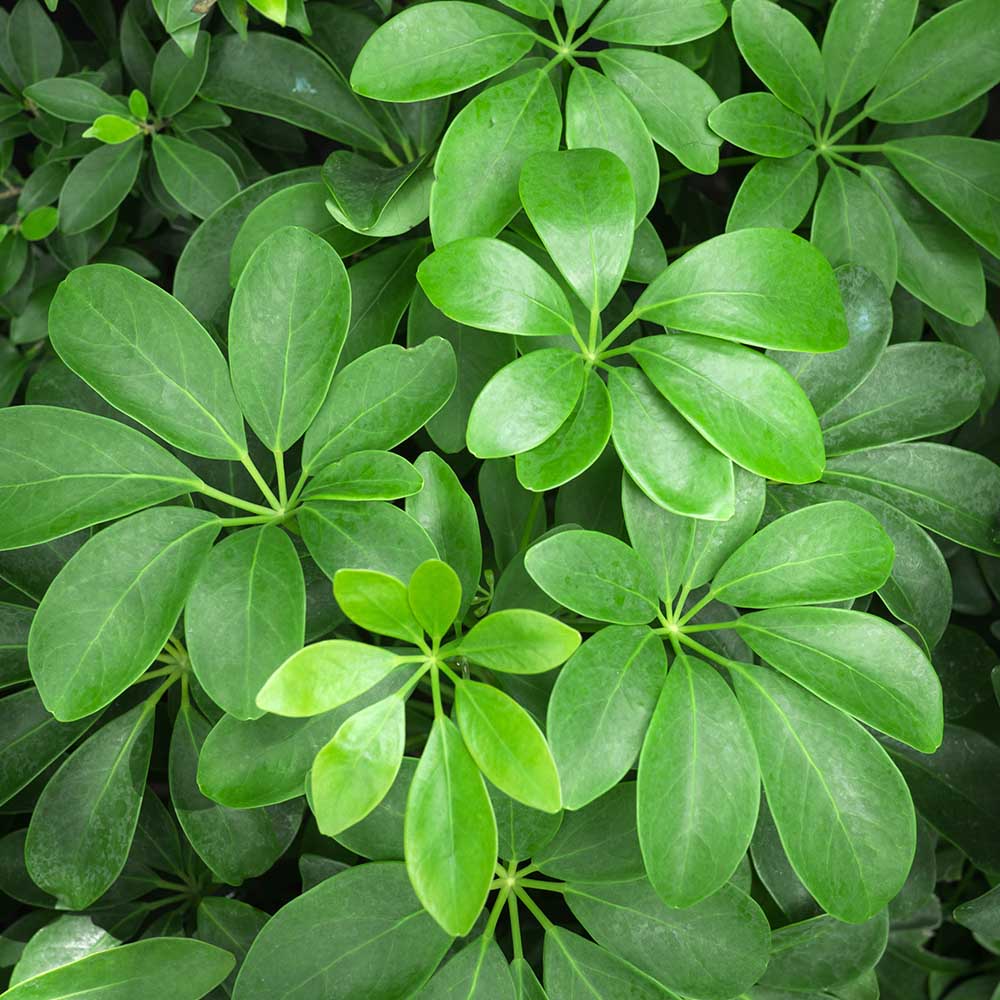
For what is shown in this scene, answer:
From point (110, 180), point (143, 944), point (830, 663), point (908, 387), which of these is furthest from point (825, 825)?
point (110, 180)

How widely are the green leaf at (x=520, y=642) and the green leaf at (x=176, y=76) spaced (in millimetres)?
676

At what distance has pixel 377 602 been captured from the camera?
62cm

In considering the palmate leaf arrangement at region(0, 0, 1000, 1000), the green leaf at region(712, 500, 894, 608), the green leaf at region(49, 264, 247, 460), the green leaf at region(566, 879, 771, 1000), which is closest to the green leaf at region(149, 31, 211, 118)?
the palmate leaf arrangement at region(0, 0, 1000, 1000)

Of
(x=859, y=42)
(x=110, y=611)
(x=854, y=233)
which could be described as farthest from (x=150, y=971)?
(x=859, y=42)

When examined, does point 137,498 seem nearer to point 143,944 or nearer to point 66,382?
point 66,382

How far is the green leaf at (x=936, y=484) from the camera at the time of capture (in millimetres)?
860

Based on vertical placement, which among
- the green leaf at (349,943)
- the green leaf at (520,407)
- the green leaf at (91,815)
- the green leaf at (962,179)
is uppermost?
the green leaf at (962,179)

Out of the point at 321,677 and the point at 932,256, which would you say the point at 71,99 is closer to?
the point at 321,677

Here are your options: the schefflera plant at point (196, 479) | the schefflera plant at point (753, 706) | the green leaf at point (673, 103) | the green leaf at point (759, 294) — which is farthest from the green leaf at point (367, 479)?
the green leaf at point (673, 103)

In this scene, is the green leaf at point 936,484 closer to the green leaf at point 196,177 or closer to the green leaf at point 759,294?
the green leaf at point 759,294

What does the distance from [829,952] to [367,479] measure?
60 cm

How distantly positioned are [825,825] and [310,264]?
21.7 inches

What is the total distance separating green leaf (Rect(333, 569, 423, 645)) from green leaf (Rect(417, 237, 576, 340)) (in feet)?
0.66

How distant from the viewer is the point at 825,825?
2.30ft
